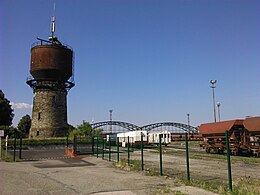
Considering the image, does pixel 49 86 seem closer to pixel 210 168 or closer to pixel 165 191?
pixel 210 168

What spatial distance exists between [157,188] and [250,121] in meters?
16.0

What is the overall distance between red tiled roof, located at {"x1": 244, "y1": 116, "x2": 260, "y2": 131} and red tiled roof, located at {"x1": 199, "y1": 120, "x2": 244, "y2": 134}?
129cm

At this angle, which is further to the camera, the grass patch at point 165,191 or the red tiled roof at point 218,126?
the red tiled roof at point 218,126

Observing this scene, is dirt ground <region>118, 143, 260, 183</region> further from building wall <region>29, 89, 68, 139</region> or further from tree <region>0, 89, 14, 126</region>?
tree <region>0, 89, 14, 126</region>

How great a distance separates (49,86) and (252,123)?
32550 millimetres

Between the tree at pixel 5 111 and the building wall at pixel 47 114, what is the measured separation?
21586 millimetres

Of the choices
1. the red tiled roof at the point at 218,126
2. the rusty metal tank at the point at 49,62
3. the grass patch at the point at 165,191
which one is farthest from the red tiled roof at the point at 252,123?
the rusty metal tank at the point at 49,62

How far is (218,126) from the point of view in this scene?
2614cm

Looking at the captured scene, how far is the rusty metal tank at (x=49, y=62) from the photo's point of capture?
44.7 m

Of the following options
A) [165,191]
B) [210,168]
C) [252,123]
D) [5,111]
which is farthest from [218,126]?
[5,111]

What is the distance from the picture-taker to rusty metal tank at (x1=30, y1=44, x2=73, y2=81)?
44688 mm

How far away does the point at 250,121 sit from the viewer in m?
22.4

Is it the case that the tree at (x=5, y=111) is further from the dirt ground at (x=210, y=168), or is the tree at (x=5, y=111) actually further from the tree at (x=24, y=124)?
the dirt ground at (x=210, y=168)

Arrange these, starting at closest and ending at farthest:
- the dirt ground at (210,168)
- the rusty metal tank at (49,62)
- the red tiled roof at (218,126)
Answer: the dirt ground at (210,168)
the red tiled roof at (218,126)
the rusty metal tank at (49,62)
